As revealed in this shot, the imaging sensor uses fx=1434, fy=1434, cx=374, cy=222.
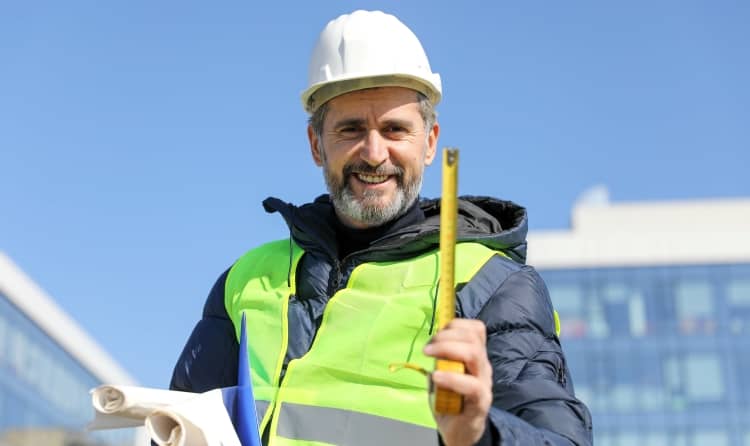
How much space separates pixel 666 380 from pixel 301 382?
152 feet

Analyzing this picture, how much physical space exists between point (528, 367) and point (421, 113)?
0.83 metres

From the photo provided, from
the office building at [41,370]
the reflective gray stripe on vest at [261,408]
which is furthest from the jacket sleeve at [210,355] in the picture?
the office building at [41,370]

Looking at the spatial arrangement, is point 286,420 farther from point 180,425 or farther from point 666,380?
point 666,380

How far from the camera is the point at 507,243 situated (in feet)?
11.7

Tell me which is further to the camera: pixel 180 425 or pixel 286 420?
pixel 286 420

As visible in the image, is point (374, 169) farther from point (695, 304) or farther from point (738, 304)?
point (695, 304)

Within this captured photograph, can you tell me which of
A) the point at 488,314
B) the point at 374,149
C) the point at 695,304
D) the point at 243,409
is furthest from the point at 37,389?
the point at 488,314

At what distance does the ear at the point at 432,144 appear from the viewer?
3811mm

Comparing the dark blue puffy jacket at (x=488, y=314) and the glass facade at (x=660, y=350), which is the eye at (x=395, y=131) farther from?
the glass facade at (x=660, y=350)

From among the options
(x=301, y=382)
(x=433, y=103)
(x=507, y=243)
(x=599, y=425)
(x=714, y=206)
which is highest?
(x=714, y=206)

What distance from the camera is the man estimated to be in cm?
317

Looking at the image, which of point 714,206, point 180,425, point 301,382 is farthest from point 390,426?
point 714,206

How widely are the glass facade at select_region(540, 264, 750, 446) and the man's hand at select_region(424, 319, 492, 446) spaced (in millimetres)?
45589

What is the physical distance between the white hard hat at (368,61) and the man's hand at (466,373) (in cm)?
136
